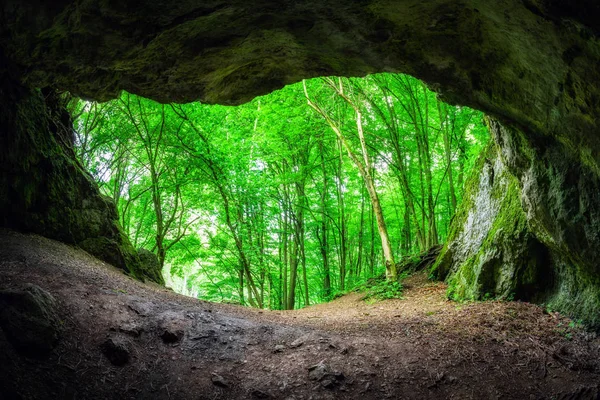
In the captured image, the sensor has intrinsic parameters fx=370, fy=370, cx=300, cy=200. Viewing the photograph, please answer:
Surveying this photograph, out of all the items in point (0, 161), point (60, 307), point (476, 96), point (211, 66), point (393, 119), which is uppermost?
point (393, 119)

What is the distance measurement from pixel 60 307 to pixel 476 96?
5839mm

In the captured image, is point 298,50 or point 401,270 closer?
point 298,50

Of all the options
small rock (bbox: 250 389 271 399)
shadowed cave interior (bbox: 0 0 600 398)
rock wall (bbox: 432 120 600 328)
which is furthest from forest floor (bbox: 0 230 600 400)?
rock wall (bbox: 432 120 600 328)

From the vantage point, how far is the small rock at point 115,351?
383 cm

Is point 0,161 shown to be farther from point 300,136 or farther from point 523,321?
point 300,136

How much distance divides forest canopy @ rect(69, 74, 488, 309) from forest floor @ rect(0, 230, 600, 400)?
564cm

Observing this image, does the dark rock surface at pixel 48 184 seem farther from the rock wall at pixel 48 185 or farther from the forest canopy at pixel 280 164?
the forest canopy at pixel 280 164

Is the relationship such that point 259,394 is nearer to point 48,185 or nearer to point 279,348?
point 279,348

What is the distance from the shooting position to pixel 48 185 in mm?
6816

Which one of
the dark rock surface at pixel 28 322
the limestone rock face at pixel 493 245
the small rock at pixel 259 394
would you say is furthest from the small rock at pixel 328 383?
the limestone rock face at pixel 493 245

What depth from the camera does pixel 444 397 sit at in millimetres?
3920

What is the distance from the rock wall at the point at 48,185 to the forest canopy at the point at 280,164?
2480mm

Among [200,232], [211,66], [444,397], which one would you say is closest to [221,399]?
[444,397]

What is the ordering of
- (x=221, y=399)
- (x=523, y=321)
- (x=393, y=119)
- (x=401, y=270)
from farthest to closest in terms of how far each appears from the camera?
1. (x=393, y=119)
2. (x=401, y=270)
3. (x=523, y=321)
4. (x=221, y=399)
